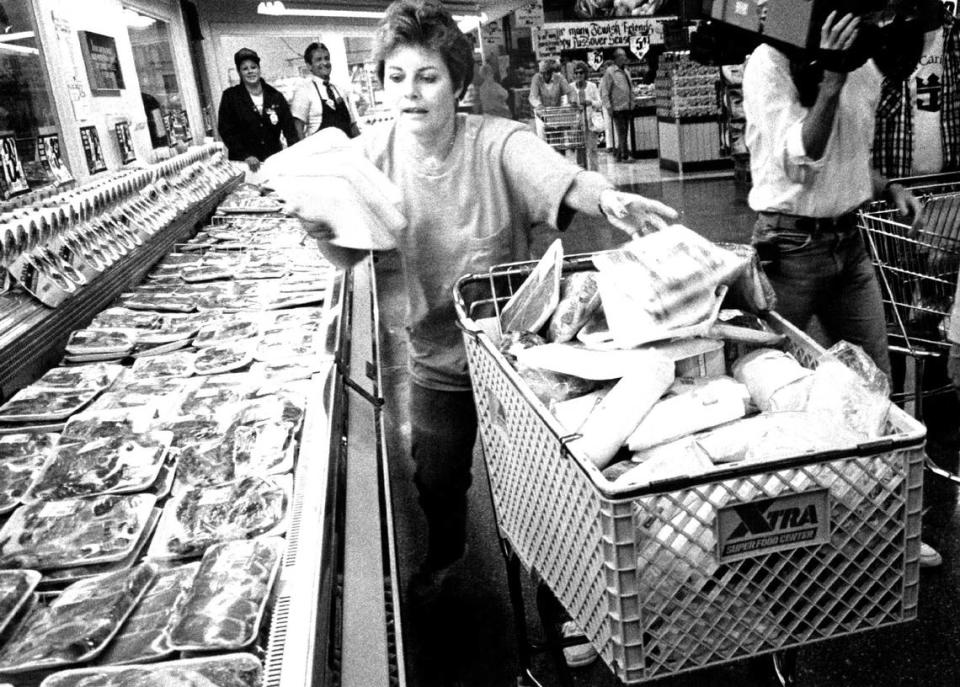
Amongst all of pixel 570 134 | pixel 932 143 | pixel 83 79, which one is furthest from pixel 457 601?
pixel 570 134

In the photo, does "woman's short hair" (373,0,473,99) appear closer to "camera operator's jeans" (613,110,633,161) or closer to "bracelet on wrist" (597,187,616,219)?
"bracelet on wrist" (597,187,616,219)

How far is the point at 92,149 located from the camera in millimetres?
4633

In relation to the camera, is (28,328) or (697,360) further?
(28,328)

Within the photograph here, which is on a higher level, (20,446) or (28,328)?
(28,328)

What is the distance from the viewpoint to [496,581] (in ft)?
9.55

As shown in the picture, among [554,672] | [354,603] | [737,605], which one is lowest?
[554,672]

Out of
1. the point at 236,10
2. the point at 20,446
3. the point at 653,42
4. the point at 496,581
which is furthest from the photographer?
the point at 653,42

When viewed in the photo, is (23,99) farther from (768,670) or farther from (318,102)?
(318,102)

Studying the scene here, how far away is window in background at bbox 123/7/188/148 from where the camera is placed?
6383mm

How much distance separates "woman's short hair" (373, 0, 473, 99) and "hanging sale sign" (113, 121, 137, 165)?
3.62 metres

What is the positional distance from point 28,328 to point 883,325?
108 inches

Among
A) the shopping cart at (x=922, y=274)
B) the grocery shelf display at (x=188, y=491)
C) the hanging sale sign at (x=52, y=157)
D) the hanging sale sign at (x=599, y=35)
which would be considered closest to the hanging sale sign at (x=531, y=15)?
the hanging sale sign at (x=599, y=35)

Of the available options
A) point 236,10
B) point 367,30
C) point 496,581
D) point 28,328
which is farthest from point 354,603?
point 367,30

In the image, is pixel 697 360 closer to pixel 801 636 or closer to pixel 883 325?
pixel 801 636
